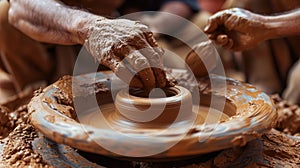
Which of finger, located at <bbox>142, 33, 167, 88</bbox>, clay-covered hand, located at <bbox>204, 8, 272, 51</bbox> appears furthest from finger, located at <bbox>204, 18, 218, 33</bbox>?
finger, located at <bbox>142, 33, 167, 88</bbox>

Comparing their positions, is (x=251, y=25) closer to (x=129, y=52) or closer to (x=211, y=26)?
(x=211, y=26)

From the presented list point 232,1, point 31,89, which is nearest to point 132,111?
point 232,1

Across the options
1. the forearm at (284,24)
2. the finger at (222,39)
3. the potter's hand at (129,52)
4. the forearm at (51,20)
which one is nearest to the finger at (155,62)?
the potter's hand at (129,52)

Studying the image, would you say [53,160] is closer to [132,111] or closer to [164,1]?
[132,111]

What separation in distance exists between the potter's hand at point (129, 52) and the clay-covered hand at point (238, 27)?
1.34 feet

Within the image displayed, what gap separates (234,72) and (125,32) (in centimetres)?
218

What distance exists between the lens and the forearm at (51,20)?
53.3 inches

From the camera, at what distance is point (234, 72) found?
10.6ft

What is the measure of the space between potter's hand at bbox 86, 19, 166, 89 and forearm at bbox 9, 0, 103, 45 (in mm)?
104

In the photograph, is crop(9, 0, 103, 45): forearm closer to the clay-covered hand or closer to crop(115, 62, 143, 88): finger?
crop(115, 62, 143, 88): finger

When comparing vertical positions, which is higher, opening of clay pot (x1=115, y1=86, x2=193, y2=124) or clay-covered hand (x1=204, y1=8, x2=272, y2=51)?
clay-covered hand (x1=204, y1=8, x2=272, y2=51)

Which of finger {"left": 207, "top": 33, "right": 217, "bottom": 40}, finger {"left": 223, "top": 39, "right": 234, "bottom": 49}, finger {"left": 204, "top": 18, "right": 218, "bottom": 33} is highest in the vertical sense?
finger {"left": 204, "top": 18, "right": 218, "bottom": 33}

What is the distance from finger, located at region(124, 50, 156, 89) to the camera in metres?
1.17

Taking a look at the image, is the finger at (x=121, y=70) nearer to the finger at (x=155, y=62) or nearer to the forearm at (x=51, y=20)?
the finger at (x=155, y=62)
